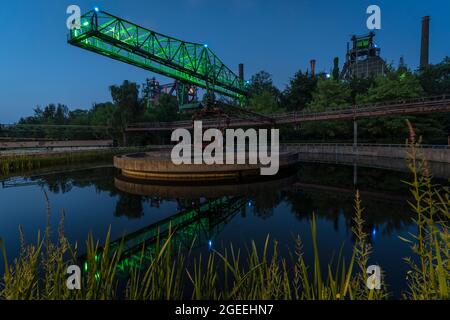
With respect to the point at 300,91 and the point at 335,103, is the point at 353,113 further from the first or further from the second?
the point at 300,91

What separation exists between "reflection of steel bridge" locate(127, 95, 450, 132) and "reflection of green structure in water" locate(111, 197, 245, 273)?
22.8 m

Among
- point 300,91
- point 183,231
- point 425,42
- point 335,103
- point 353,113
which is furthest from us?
point 425,42

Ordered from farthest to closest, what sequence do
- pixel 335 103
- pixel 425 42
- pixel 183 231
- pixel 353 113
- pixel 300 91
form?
pixel 425 42 < pixel 300 91 < pixel 335 103 < pixel 353 113 < pixel 183 231

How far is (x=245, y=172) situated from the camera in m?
19.1

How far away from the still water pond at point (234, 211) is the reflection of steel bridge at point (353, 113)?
16.2m

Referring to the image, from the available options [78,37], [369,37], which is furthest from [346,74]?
[78,37]

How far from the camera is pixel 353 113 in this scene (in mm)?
37344

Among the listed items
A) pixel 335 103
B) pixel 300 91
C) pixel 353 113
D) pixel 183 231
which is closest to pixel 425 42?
pixel 300 91

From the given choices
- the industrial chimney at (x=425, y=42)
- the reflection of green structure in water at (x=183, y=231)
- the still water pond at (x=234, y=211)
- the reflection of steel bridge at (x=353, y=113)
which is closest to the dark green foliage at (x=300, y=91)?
the reflection of steel bridge at (x=353, y=113)

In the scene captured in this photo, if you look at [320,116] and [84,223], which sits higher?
[320,116]

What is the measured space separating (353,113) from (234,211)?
32526 millimetres

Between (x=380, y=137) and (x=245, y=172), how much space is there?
34.6 meters

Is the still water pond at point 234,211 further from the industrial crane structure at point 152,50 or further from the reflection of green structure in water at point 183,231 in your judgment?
the industrial crane structure at point 152,50
